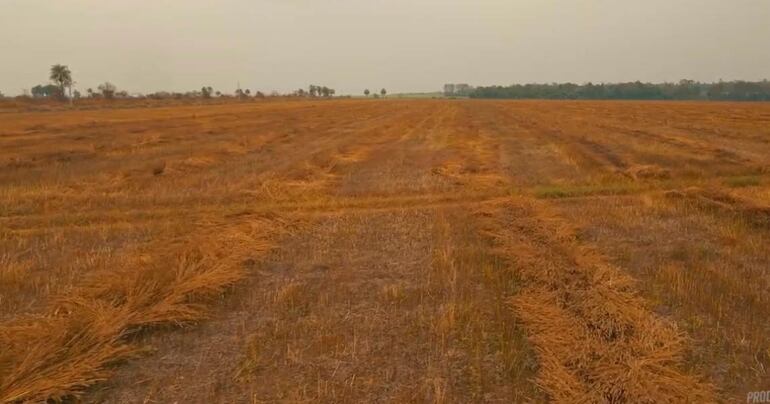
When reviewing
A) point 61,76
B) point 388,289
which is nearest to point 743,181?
point 388,289

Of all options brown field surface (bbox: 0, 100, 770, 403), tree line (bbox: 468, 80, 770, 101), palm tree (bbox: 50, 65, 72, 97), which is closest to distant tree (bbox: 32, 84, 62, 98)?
palm tree (bbox: 50, 65, 72, 97)

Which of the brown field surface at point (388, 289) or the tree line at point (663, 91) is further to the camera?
the tree line at point (663, 91)

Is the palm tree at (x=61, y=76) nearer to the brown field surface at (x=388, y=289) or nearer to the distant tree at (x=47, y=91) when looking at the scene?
the distant tree at (x=47, y=91)

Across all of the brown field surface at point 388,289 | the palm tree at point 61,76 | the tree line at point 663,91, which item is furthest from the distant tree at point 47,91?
the tree line at point 663,91

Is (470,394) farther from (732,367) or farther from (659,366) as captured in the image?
(732,367)

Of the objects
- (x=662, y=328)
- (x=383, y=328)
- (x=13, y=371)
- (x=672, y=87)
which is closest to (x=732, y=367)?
(x=662, y=328)

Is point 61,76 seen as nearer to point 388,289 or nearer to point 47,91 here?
point 47,91

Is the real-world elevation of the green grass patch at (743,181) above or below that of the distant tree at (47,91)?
below
